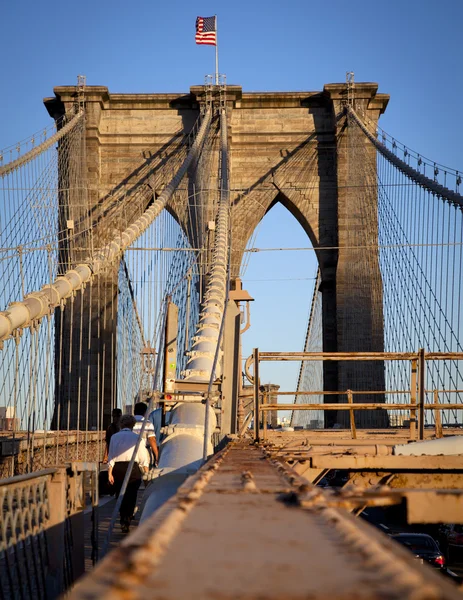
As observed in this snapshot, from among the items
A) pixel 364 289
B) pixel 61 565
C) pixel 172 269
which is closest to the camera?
pixel 61 565

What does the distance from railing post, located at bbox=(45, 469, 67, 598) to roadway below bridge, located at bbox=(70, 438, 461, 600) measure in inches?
71.1

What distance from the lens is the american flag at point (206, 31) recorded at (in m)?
30.0

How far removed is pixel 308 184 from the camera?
2744 centimetres

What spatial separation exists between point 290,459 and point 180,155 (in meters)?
22.3

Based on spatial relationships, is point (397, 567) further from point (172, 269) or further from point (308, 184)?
point (308, 184)

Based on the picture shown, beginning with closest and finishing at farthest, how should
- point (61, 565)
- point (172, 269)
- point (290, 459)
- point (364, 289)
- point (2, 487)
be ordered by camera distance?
point (2, 487) → point (61, 565) → point (290, 459) → point (172, 269) → point (364, 289)

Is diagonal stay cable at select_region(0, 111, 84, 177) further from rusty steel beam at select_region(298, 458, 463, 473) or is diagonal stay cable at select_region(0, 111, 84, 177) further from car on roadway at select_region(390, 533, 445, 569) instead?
rusty steel beam at select_region(298, 458, 463, 473)

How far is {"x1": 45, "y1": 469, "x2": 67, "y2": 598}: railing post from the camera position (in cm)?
409

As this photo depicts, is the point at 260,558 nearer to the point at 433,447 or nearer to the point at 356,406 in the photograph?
the point at 433,447

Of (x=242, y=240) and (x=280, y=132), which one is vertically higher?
(x=280, y=132)

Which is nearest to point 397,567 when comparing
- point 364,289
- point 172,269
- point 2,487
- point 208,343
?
point 2,487

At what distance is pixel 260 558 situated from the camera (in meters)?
1.70

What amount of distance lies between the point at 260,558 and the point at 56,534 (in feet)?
8.55

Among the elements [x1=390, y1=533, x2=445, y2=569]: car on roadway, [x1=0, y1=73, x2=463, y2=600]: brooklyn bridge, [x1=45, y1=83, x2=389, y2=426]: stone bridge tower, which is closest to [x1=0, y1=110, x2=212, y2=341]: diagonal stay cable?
[x1=0, y1=73, x2=463, y2=600]: brooklyn bridge
